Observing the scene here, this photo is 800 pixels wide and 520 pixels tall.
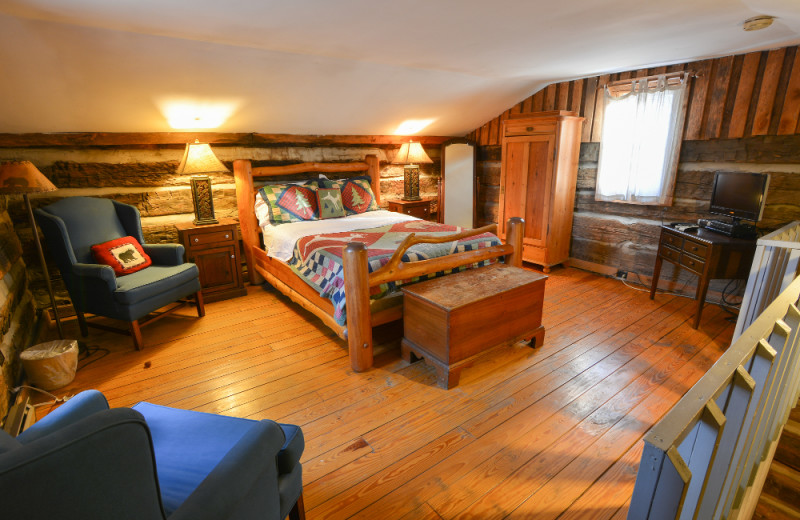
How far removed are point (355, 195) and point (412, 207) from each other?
0.82 meters

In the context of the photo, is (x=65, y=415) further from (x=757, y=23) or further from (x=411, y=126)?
(x=411, y=126)

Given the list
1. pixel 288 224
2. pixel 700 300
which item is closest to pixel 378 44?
pixel 288 224

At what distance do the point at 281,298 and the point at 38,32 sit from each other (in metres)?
2.44

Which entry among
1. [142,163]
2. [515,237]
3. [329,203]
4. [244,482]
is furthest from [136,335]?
[515,237]

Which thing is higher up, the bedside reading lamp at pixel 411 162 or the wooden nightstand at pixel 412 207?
the bedside reading lamp at pixel 411 162

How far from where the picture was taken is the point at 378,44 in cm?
267

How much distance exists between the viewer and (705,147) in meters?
3.38

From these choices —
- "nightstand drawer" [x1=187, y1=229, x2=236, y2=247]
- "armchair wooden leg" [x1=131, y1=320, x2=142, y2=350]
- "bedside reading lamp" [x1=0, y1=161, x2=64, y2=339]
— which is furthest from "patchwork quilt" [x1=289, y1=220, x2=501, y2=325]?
"bedside reading lamp" [x1=0, y1=161, x2=64, y2=339]

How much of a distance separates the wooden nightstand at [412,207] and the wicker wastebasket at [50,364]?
10.6 feet

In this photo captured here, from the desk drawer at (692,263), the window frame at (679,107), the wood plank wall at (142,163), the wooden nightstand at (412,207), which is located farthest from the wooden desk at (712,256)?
the wood plank wall at (142,163)

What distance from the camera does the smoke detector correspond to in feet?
7.41

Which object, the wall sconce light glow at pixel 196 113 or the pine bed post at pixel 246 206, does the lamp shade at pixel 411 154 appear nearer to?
the pine bed post at pixel 246 206

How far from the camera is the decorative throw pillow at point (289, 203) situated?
3.69 metres

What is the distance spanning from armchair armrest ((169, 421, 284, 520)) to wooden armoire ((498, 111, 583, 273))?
11.8ft
